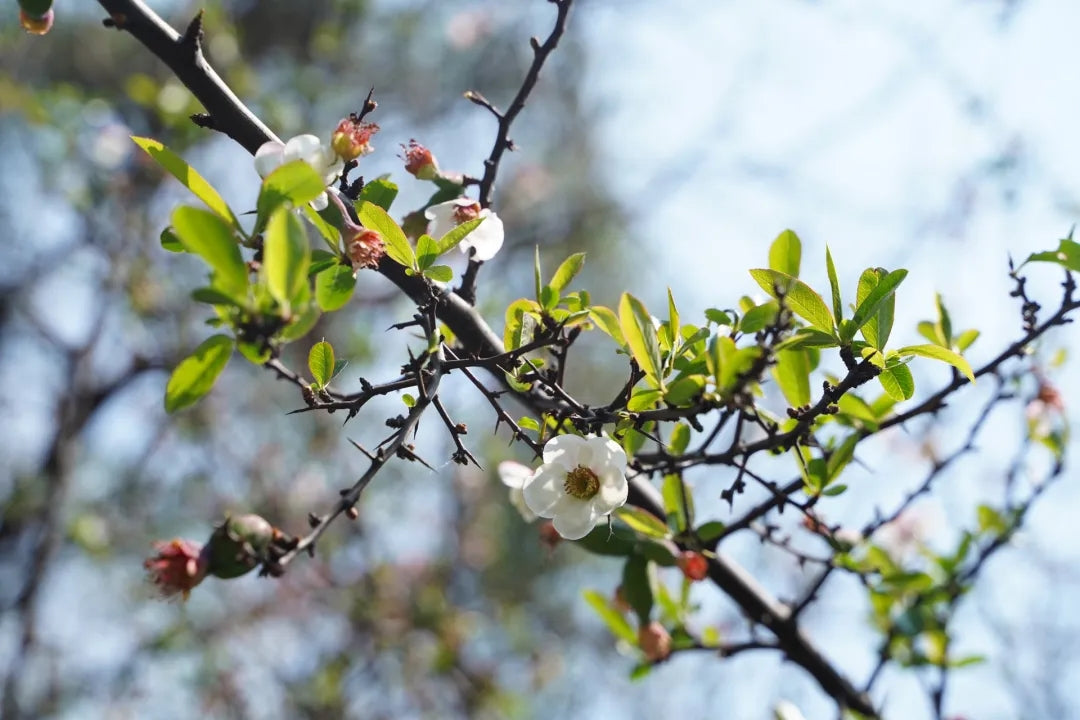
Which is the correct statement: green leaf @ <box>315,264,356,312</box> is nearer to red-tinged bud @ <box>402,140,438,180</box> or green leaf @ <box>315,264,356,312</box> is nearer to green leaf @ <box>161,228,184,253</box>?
green leaf @ <box>161,228,184,253</box>

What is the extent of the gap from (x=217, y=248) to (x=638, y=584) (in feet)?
2.28

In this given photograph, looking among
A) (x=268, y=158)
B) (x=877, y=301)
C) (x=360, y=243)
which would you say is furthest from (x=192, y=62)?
(x=877, y=301)

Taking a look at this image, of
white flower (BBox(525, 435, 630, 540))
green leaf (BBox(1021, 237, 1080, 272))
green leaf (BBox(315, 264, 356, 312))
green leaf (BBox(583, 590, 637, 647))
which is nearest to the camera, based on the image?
green leaf (BBox(315, 264, 356, 312))

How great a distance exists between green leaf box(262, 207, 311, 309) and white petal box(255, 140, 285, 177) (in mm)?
183

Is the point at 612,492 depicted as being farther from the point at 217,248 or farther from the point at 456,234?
the point at 217,248

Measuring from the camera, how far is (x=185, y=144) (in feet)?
8.64

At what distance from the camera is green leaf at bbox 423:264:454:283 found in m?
0.79

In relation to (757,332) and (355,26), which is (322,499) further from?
(757,332)

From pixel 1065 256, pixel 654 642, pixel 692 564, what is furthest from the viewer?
pixel 654 642

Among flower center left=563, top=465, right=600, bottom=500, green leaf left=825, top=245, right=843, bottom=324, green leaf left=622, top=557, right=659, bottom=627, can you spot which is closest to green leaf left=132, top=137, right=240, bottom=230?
flower center left=563, top=465, right=600, bottom=500

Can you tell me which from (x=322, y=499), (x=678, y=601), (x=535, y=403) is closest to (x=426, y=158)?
(x=535, y=403)

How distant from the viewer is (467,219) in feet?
2.81

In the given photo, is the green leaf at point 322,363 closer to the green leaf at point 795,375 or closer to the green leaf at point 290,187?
the green leaf at point 290,187

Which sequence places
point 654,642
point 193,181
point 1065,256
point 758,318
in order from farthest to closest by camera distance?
1. point 654,642
2. point 1065,256
3. point 758,318
4. point 193,181
